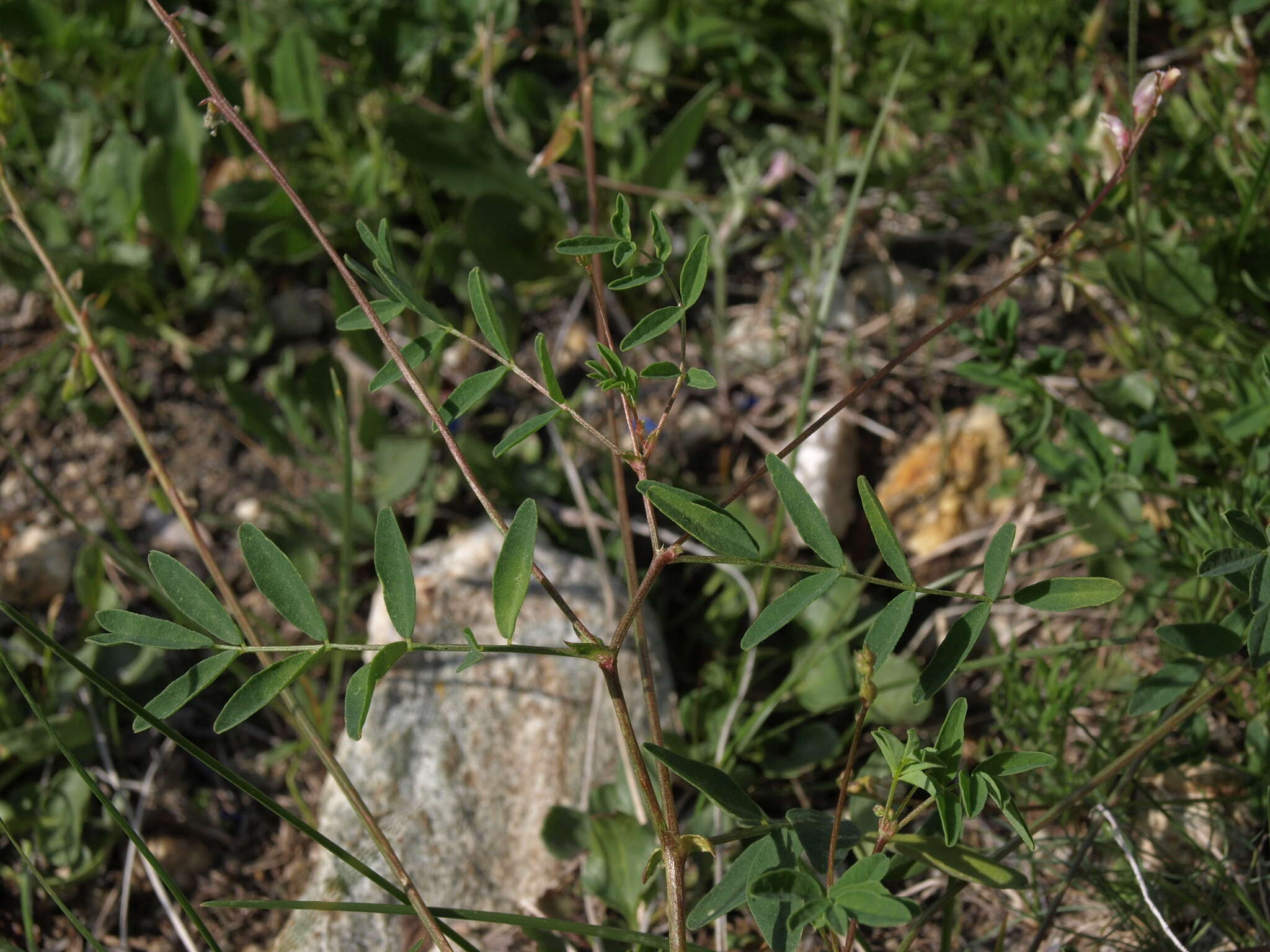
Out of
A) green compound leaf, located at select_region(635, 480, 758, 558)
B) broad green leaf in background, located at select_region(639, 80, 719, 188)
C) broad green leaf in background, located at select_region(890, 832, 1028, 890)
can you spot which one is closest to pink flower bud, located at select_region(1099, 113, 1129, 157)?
green compound leaf, located at select_region(635, 480, 758, 558)

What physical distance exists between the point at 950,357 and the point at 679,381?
1.45m

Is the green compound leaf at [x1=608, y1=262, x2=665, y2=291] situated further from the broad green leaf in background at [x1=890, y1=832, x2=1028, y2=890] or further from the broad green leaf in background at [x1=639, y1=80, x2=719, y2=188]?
the broad green leaf in background at [x1=639, y1=80, x2=719, y2=188]

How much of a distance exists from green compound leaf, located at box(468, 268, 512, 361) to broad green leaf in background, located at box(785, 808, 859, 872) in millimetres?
593

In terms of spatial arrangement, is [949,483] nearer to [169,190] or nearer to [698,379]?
[698,379]

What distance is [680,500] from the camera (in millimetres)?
1094

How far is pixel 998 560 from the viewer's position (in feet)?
3.80

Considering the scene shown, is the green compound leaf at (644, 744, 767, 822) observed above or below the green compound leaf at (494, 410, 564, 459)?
below

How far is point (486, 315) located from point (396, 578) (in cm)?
31

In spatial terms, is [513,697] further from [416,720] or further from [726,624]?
[726,624]

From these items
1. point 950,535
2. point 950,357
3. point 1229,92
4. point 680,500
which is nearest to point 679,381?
point 680,500

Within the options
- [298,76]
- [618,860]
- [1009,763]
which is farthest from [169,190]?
[1009,763]

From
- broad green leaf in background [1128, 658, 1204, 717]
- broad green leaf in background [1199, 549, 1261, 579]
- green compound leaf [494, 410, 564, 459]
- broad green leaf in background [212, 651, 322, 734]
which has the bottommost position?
broad green leaf in background [1128, 658, 1204, 717]

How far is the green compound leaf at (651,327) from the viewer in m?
1.20

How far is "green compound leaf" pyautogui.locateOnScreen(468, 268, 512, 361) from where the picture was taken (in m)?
1.24
